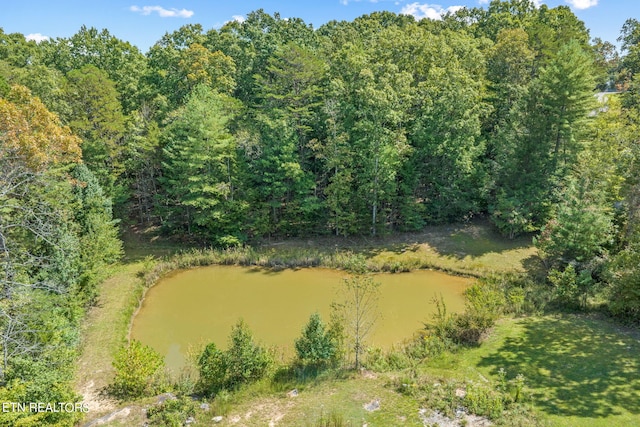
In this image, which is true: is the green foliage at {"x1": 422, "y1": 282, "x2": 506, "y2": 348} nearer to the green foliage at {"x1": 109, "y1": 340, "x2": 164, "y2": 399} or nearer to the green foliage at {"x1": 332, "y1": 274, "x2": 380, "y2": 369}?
the green foliage at {"x1": 332, "y1": 274, "x2": 380, "y2": 369}

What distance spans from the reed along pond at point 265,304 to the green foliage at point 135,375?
74.7 inches

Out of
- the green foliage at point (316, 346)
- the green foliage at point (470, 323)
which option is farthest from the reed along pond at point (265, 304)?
the green foliage at point (316, 346)

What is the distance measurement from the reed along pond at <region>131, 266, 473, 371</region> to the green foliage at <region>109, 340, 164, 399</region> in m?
1.90

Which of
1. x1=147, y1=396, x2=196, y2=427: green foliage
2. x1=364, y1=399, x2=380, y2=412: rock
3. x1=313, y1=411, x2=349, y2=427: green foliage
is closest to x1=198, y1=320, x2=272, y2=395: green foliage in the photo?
x1=147, y1=396, x2=196, y2=427: green foliage

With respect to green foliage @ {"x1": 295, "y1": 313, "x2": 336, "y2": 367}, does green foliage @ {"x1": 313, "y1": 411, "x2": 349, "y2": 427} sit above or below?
below

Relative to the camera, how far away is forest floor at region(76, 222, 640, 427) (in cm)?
920

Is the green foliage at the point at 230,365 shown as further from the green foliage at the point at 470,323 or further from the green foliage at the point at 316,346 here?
the green foliage at the point at 470,323

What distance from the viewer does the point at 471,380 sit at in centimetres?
1044

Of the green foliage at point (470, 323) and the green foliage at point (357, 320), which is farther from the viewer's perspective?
the green foliage at point (470, 323)

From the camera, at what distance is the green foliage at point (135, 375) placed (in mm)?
10508

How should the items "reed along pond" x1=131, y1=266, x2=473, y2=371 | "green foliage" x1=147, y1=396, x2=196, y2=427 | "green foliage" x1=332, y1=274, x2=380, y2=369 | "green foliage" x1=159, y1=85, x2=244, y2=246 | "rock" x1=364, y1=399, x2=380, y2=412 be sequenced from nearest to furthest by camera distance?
1. "green foliage" x1=147, y1=396, x2=196, y2=427
2. "rock" x1=364, y1=399, x2=380, y2=412
3. "green foliage" x1=332, y1=274, x2=380, y2=369
4. "reed along pond" x1=131, y1=266, x2=473, y2=371
5. "green foliage" x1=159, y1=85, x2=244, y2=246

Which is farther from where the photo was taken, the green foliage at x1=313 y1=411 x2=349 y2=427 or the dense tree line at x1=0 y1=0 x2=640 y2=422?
the dense tree line at x1=0 y1=0 x2=640 y2=422

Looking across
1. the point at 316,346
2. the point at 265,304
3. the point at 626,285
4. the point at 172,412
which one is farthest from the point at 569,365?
the point at 265,304

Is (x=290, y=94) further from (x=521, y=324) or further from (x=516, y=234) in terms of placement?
(x=521, y=324)
